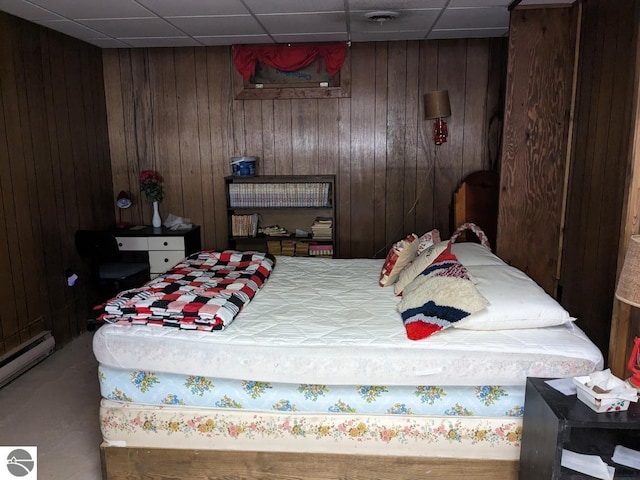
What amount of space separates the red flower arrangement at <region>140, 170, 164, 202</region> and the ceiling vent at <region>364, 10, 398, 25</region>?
2.22 metres

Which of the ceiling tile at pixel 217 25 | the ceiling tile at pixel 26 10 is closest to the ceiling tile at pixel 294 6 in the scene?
the ceiling tile at pixel 217 25

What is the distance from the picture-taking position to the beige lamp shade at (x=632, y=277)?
5.34ft

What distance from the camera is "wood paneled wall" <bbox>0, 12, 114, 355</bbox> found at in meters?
3.20

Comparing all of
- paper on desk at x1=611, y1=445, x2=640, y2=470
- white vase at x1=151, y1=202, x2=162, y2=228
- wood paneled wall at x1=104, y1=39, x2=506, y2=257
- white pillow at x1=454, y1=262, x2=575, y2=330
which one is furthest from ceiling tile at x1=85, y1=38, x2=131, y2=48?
paper on desk at x1=611, y1=445, x2=640, y2=470

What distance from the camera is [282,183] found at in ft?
13.9

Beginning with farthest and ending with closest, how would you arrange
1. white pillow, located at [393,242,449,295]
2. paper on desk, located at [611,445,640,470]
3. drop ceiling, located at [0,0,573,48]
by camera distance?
drop ceiling, located at [0,0,573,48], white pillow, located at [393,242,449,295], paper on desk, located at [611,445,640,470]

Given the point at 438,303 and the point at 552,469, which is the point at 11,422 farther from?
the point at 552,469

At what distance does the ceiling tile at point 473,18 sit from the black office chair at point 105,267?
9.29 feet

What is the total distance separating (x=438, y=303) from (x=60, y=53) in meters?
3.33

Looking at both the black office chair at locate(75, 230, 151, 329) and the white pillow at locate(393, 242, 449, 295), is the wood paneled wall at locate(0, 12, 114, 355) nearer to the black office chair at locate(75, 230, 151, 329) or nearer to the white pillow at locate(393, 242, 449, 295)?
the black office chair at locate(75, 230, 151, 329)

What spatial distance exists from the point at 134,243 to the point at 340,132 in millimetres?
1970

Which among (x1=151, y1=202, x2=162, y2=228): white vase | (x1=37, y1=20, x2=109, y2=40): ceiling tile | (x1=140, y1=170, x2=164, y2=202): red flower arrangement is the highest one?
(x1=37, y1=20, x2=109, y2=40): ceiling tile

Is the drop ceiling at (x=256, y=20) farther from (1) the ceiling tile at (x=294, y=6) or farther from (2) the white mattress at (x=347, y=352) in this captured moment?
(2) the white mattress at (x=347, y=352)

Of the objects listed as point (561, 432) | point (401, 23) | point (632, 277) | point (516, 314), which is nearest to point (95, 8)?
point (401, 23)
